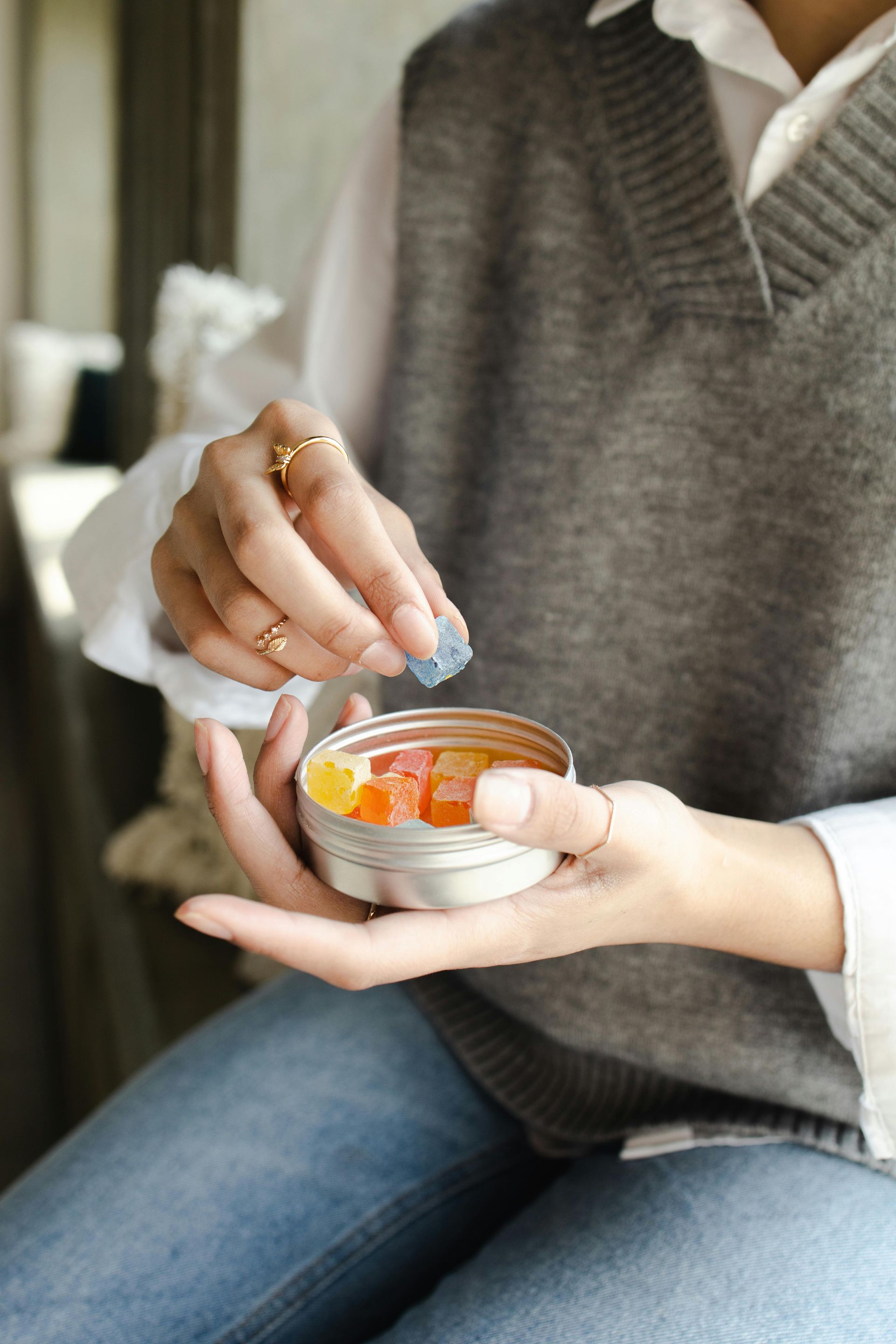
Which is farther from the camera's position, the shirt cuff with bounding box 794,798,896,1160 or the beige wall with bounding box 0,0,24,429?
the beige wall with bounding box 0,0,24,429

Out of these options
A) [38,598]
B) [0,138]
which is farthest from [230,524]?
[0,138]

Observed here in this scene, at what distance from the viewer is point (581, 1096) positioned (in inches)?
33.2

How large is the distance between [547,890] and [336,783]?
0.12m

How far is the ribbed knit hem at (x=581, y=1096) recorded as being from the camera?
77 cm

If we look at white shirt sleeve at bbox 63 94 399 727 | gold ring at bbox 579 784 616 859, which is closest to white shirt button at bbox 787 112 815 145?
white shirt sleeve at bbox 63 94 399 727

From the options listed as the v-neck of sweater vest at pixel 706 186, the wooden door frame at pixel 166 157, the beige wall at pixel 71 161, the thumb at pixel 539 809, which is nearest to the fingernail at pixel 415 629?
the thumb at pixel 539 809

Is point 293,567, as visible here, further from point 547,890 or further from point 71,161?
point 71,161

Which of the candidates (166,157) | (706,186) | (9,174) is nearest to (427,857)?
(706,186)

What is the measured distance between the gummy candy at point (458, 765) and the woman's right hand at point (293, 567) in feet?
0.19

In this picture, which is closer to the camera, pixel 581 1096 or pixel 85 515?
pixel 581 1096

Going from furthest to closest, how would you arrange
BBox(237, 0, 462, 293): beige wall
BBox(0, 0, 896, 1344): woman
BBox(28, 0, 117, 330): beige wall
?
BBox(28, 0, 117, 330): beige wall → BBox(237, 0, 462, 293): beige wall → BBox(0, 0, 896, 1344): woman

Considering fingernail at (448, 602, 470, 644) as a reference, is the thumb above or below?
below

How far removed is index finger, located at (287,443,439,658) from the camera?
51 centimetres

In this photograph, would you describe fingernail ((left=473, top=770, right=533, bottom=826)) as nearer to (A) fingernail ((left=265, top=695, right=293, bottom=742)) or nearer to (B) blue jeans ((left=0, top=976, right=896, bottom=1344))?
(A) fingernail ((left=265, top=695, right=293, bottom=742))
